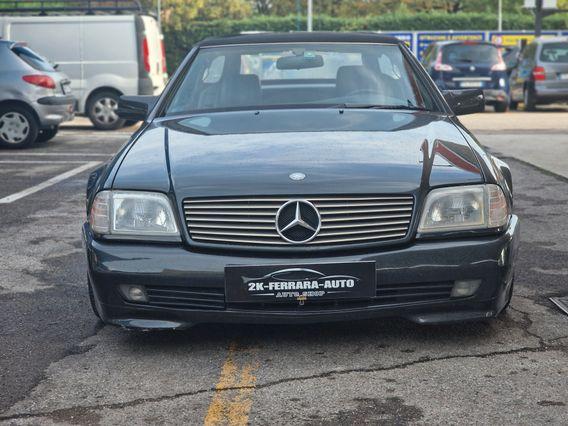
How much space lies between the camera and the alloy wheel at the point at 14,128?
16.1 meters

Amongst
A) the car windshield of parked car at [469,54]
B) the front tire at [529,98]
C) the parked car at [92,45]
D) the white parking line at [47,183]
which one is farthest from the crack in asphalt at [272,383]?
the front tire at [529,98]

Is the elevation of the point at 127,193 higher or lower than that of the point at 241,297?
higher

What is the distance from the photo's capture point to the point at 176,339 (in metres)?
5.10

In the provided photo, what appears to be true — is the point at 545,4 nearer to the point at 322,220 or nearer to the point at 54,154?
the point at 54,154

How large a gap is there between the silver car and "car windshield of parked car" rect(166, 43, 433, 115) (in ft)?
32.2

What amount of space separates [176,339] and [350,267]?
3.15ft

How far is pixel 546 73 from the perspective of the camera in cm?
2441

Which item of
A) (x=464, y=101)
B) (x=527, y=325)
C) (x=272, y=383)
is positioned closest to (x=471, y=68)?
(x=464, y=101)

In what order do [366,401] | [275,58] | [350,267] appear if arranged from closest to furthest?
1. [366,401]
2. [350,267]
3. [275,58]

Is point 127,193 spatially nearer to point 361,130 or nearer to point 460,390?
point 361,130

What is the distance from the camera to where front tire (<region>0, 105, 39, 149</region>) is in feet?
52.9

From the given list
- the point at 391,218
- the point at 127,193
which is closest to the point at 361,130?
the point at 391,218

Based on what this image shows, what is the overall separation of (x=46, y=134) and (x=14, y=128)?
1220mm

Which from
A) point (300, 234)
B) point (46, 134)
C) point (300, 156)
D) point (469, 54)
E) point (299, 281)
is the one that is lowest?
point (46, 134)
